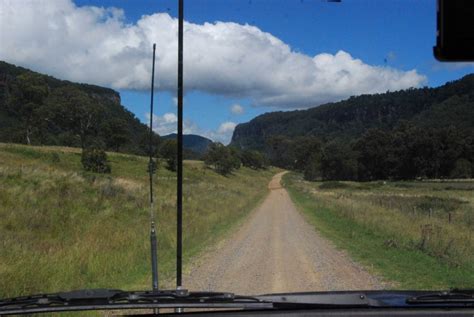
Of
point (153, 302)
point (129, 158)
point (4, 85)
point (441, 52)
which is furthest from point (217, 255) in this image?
point (4, 85)

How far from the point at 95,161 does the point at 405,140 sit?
47.2 meters

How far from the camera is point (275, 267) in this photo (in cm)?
1320

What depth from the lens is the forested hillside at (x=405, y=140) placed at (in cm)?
7125

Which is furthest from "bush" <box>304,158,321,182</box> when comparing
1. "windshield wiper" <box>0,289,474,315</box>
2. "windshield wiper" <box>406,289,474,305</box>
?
"windshield wiper" <box>0,289,474,315</box>

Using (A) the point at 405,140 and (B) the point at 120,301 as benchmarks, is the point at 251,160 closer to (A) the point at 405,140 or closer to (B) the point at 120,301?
(A) the point at 405,140

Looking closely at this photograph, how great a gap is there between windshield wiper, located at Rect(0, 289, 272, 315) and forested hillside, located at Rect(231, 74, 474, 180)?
133 ft

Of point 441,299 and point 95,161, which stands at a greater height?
point 95,161

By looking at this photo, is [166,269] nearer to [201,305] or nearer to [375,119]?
[201,305]

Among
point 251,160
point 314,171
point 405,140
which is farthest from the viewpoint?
point 251,160

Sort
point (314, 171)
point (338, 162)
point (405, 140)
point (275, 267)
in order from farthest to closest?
point (314, 171)
point (338, 162)
point (405, 140)
point (275, 267)

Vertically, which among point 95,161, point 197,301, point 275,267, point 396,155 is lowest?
point 275,267

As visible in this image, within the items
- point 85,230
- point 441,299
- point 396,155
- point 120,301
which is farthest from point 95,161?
point 396,155

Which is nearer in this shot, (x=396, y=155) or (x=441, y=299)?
(x=441, y=299)

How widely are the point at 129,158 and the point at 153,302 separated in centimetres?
5030
